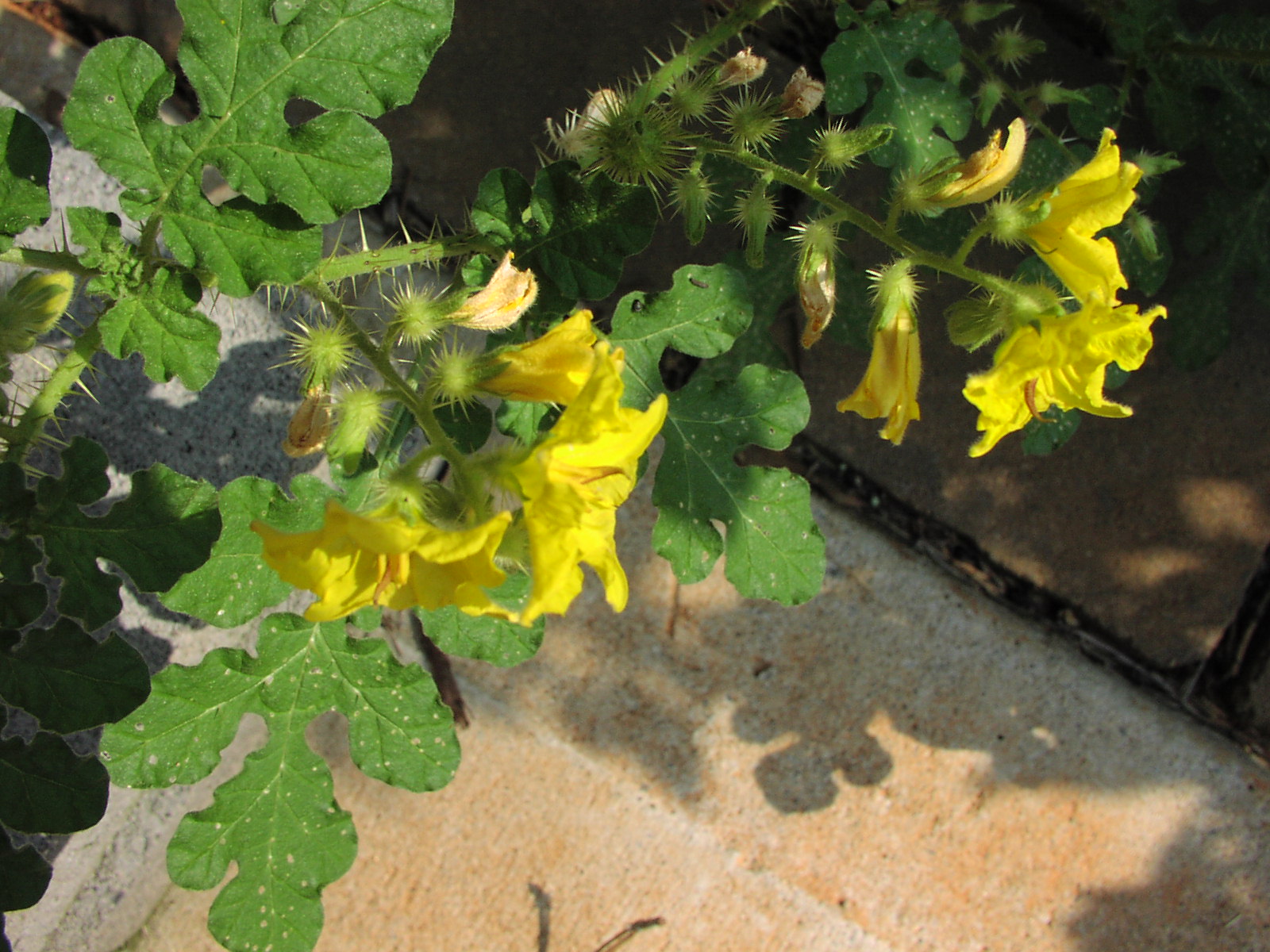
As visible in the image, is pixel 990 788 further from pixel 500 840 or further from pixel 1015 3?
pixel 1015 3

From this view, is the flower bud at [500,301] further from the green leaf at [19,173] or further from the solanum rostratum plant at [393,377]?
the green leaf at [19,173]

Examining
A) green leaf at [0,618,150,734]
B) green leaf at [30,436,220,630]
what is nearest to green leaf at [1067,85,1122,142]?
green leaf at [30,436,220,630]

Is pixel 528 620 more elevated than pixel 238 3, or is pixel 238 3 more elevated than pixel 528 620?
pixel 238 3

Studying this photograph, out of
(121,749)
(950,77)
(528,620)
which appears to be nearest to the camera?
(528,620)

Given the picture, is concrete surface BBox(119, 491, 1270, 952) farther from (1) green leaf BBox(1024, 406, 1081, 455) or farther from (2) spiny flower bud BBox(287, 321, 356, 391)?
(2) spiny flower bud BBox(287, 321, 356, 391)

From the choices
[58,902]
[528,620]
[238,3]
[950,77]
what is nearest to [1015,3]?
[950,77]

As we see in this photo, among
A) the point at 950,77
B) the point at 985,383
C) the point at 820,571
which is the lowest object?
the point at 820,571

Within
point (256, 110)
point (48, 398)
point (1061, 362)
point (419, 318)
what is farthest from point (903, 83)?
point (48, 398)

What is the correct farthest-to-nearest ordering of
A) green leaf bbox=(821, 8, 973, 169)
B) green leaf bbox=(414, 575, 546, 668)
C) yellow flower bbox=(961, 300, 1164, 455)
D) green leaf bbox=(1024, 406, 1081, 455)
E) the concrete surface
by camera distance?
1. the concrete surface
2. green leaf bbox=(1024, 406, 1081, 455)
3. green leaf bbox=(821, 8, 973, 169)
4. green leaf bbox=(414, 575, 546, 668)
5. yellow flower bbox=(961, 300, 1164, 455)
